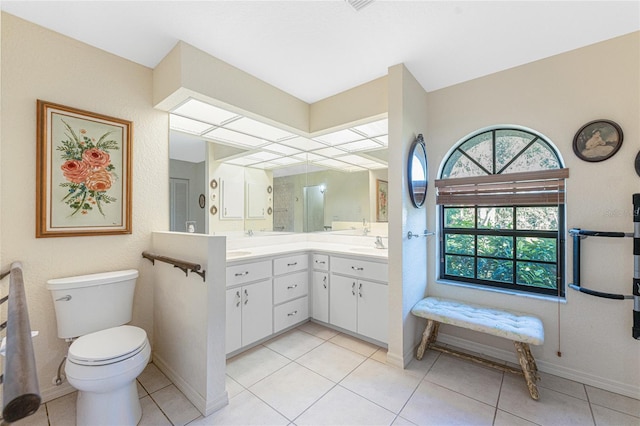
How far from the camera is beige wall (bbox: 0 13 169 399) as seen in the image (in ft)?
5.74

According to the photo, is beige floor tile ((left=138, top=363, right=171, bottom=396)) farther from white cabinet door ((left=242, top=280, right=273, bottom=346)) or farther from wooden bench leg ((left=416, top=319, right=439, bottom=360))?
wooden bench leg ((left=416, top=319, right=439, bottom=360))

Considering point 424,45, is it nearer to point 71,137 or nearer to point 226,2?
point 226,2

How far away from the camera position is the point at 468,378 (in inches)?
83.0

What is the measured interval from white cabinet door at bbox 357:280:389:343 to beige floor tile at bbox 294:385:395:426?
688 millimetres

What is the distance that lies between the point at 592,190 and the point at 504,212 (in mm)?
600

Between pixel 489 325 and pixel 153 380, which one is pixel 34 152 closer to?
pixel 153 380

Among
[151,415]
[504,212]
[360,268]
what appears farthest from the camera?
[360,268]

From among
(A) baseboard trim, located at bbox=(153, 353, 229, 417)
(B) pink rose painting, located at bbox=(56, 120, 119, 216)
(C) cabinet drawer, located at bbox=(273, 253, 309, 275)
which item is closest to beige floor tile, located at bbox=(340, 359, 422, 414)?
(A) baseboard trim, located at bbox=(153, 353, 229, 417)

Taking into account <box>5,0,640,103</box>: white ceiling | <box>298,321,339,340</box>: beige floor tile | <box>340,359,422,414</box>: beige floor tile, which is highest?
<box>5,0,640,103</box>: white ceiling

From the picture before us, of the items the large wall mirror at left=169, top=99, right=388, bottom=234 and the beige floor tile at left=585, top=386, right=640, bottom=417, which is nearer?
the beige floor tile at left=585, top=386, right=640, bottom=417

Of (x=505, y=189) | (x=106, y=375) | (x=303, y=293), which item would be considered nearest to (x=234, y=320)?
(x=303, y=293)

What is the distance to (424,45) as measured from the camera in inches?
81.2

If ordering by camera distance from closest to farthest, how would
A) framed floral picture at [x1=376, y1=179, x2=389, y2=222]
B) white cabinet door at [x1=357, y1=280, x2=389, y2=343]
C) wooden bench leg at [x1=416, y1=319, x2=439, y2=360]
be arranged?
1. wooden bench leg at [x1=416, y1=319, x2=439, y2=360]
2. white cabinet door at [x1=357, y1=280, x2=389, y2=343]
3. framed floral picture at [x1=376, y1=179, x2=389, y2=222]

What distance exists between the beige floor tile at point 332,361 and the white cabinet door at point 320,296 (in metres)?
0.38
